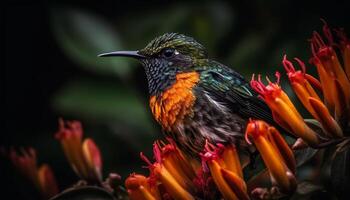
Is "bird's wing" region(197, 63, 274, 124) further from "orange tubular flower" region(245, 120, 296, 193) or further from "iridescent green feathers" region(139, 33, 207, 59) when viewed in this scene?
"orange tubular flower" region(245, 120, 296, 193)

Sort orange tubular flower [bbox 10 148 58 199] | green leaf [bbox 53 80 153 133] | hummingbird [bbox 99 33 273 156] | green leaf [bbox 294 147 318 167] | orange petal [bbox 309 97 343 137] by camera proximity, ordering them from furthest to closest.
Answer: green leaf [bbox 53 80 153 133] < orange tubular flower [bbox 10 148 58 199] < hummingbird [bbox 99 33 273 156] < green leaf [bbox 294 147 318 167] < orange petal [bbox 309 97 343 137]

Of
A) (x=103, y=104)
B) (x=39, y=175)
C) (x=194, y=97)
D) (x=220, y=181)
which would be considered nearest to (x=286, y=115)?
(x=220, y=181)

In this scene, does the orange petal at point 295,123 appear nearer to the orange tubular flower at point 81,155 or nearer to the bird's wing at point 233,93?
the bird's wing at point 233,93

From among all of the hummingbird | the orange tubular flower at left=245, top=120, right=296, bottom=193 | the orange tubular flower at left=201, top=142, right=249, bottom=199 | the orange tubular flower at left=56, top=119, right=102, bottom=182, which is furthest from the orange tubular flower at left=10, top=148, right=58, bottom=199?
the orange tubular flower at left=245, top=120, right=296, bottom=193

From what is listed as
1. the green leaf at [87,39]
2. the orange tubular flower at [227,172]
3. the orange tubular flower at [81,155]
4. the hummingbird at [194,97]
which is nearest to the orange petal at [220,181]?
the orange tubular flower at [227,172]

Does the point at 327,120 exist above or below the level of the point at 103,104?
above

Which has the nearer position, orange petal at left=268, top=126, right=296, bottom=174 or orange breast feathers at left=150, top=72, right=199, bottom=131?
orange petal at left=268, top=126, right=296, bottom=174

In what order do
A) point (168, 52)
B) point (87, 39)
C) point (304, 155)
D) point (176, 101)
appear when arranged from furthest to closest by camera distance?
point (87, 39), point (168, 52), point (176, 101), point (304, 155)

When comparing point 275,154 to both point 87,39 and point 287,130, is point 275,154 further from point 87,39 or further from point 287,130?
point 87,39
